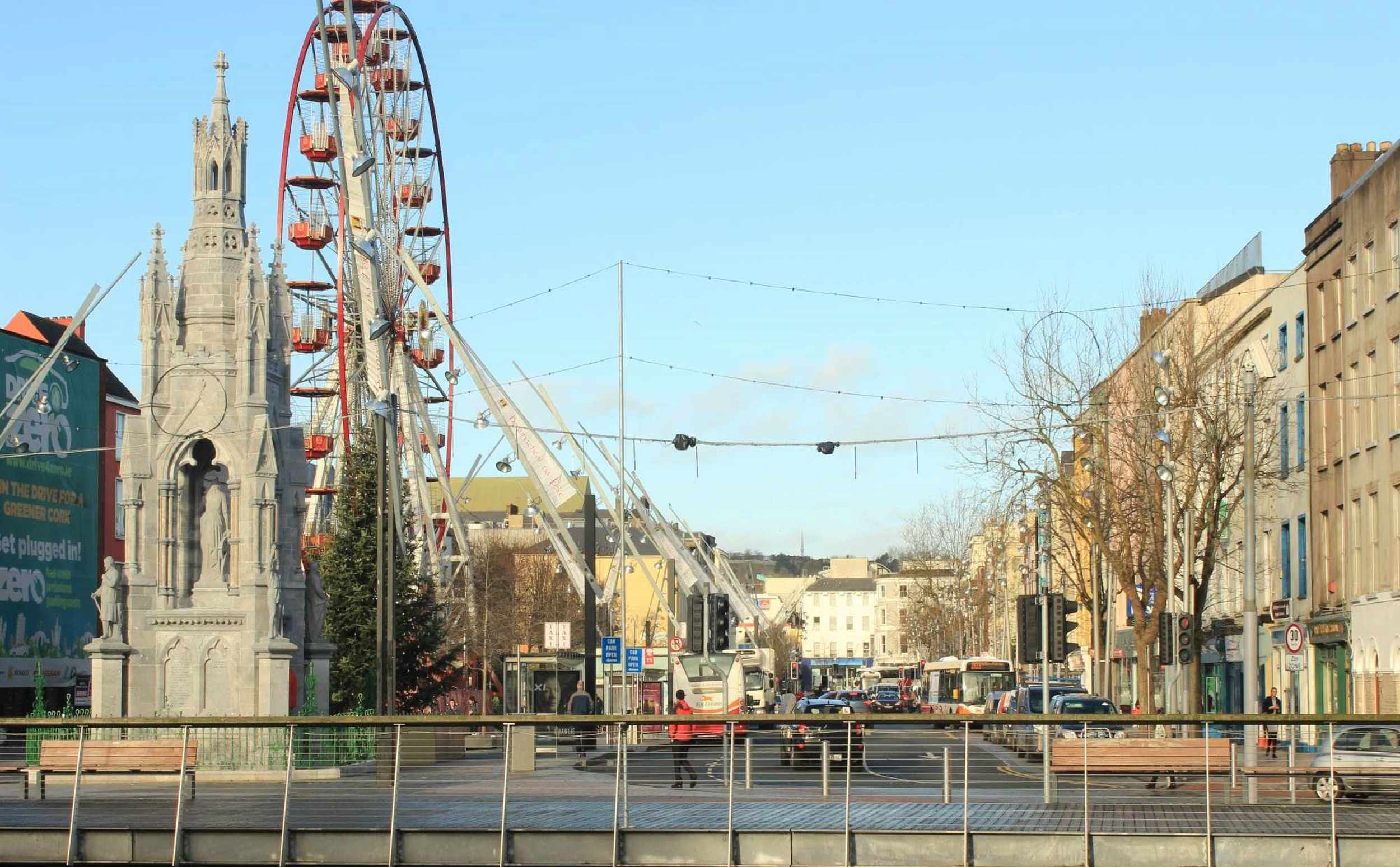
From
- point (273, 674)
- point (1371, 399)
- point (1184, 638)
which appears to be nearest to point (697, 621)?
point (273, 674)

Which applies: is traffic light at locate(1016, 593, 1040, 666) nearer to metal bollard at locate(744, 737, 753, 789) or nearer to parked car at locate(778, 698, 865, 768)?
parked car at locate(778, 698, 865, 768)

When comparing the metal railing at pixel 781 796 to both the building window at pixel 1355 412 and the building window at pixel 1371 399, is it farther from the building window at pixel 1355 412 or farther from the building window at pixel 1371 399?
the building window at pixel 1355 412

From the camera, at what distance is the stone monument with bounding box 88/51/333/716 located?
119 feet

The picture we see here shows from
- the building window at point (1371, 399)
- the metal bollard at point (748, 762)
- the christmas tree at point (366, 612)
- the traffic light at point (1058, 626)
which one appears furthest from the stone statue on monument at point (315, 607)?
the building window at point (1371, 399)

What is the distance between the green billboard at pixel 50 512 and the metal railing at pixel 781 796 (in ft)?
164

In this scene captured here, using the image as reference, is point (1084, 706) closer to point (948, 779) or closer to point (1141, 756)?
point (1141, 756)

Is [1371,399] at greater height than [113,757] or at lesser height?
greater

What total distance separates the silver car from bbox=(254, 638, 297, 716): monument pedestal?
2251 centimetres

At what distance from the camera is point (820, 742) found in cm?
2028

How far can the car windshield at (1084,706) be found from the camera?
4562 centimetres

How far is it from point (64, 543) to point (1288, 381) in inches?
1804

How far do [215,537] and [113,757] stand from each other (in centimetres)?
1350

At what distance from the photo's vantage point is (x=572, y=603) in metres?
92.8

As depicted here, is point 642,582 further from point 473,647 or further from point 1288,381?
point 1288,381
